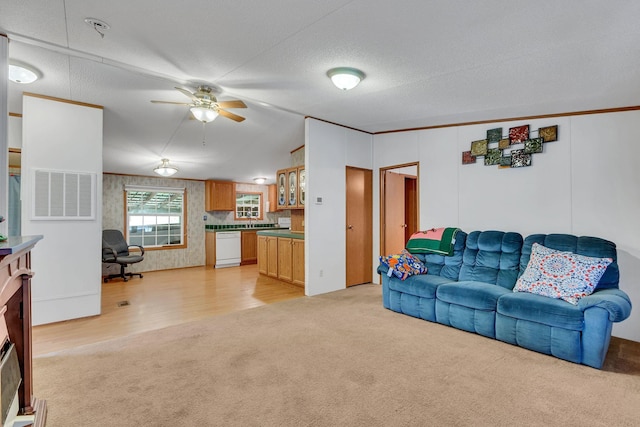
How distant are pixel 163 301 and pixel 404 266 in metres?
3.29

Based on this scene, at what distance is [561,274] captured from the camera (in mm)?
2895

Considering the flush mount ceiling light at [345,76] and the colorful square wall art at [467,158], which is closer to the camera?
the flush mount ceiling light at [345,76]

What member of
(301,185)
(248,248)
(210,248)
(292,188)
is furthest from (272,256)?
(210,248)

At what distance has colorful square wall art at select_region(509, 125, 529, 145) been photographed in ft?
12.5

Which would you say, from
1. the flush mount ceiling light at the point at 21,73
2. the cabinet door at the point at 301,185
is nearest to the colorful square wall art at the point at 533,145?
the cabinet door at the point at 301,185

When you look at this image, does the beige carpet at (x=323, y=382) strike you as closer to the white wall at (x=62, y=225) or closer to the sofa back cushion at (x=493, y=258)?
the sofa back cushion at (x=493, y=258)

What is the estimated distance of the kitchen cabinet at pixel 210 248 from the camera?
24.2 ft

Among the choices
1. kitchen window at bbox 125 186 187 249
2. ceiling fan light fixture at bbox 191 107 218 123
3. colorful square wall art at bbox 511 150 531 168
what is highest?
ceiling fan light fixture at bbox 191 107 218 123

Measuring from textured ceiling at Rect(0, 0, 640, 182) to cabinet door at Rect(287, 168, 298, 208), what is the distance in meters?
1.68

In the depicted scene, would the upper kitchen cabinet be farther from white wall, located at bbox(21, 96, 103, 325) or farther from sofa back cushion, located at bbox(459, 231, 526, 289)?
sofa back cushion, located at bbox(459, 231, 526, 289)

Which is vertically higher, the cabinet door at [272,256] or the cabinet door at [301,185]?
the cabinet door at [301,185]

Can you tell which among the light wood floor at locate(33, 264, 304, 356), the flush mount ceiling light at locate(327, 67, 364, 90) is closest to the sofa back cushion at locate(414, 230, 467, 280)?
the light wood floor at locate(33, 264, 304, 356)

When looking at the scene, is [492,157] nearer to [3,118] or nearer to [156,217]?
[3,118]

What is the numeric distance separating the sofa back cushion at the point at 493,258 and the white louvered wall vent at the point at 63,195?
4430 mm
